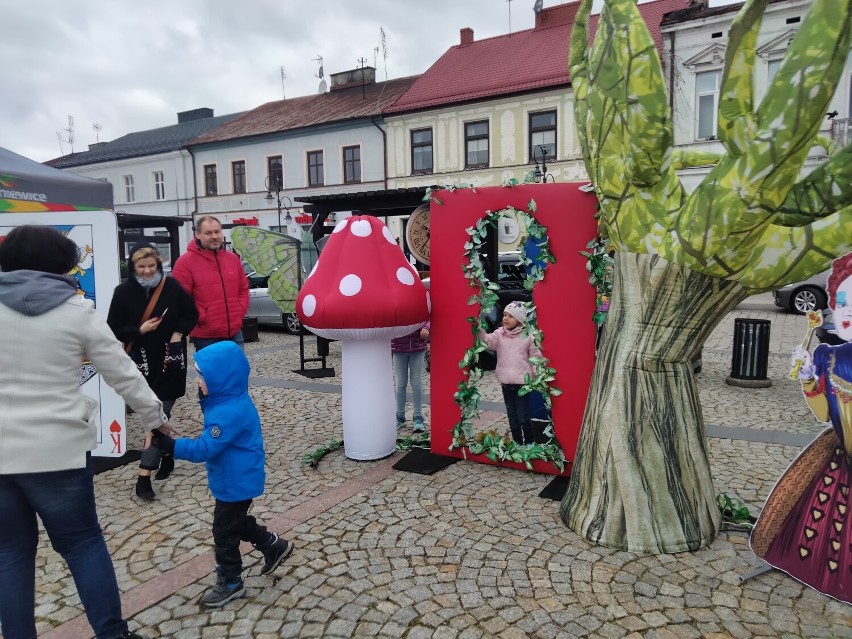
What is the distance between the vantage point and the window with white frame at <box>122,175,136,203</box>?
3005 centimetres

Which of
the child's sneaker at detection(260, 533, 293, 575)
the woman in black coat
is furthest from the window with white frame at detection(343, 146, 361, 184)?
the child's sneaker at detection(260, 533, 293, 575)

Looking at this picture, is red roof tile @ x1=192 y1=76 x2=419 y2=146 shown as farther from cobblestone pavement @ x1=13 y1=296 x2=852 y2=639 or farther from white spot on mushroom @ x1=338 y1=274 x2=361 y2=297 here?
cobblestone pavement @ x1=13 y1=296 x2=852 y2=639

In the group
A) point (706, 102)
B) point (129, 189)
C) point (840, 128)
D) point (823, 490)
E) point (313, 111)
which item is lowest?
point (823, 490)

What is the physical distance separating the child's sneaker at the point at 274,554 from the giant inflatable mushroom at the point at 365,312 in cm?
180

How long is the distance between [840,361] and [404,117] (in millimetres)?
21761

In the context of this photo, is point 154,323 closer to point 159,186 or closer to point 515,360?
point 515,360

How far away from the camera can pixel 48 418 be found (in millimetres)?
2273

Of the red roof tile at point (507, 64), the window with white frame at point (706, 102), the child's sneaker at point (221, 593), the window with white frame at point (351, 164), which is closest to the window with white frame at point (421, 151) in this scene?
the red roof tile at point (507, 64)

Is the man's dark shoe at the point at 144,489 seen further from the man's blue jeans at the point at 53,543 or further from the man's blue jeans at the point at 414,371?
the man's blue jeans at the point at 414,371

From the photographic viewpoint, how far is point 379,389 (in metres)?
4.94

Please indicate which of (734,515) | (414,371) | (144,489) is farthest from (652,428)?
(144,489)

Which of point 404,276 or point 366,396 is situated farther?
point 366,396

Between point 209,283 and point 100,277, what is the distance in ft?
2.60

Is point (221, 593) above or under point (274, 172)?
under
